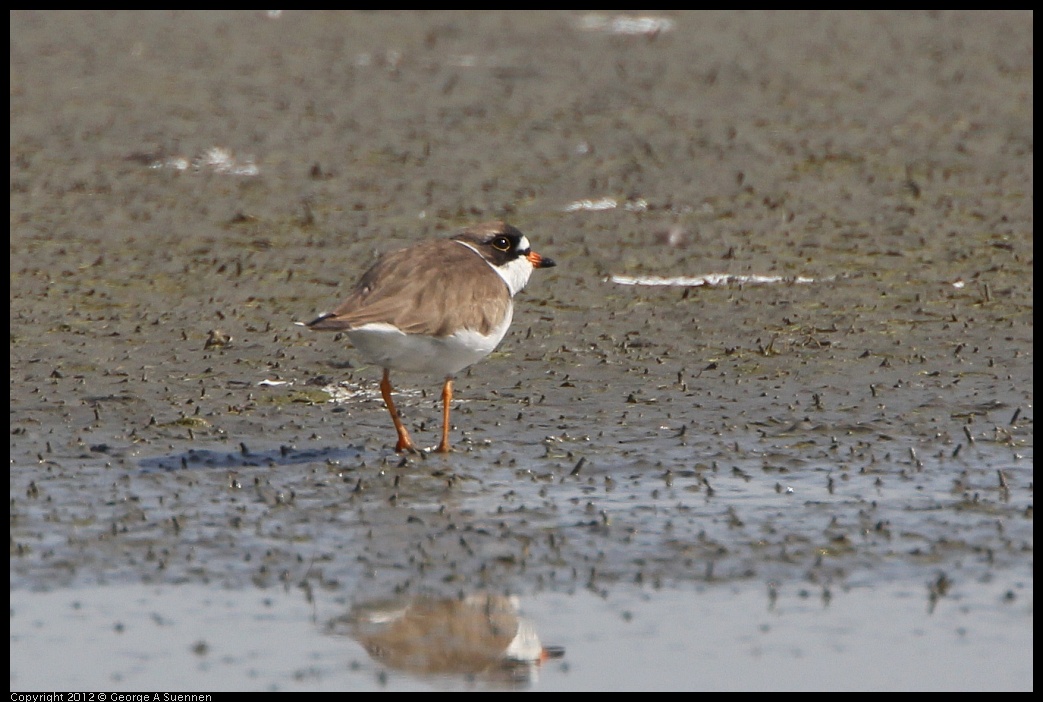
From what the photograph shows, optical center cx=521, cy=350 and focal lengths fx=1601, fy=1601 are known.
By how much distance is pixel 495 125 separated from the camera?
732 inches

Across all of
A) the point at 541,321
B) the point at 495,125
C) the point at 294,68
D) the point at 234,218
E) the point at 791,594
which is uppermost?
the point at 294,68

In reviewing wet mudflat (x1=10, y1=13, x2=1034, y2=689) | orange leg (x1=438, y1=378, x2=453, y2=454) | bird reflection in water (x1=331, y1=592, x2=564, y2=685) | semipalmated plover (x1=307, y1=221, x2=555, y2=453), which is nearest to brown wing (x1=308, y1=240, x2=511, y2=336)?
semipalmated plover (x1=307, y1=221, x2=555, y2=453)

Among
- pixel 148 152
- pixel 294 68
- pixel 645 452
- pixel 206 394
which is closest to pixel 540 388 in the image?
pixel 645 452

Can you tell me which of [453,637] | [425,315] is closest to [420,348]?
[425,315]

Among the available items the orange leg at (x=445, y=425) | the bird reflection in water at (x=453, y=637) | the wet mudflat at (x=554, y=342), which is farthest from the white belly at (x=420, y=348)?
the bird reflection in water at (x=453, y=637)

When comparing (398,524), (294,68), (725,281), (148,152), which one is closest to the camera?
(398,524)

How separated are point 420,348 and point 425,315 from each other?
224mm

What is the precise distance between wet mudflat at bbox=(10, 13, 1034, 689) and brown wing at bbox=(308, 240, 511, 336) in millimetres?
834

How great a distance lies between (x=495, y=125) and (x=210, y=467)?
387 inches

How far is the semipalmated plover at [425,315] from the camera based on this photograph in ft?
31.0

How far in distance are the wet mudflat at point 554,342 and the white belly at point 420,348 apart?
55 cm

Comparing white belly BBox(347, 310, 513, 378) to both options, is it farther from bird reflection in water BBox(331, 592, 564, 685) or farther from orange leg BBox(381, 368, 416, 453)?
bird reflection in water BBox(331, 592, 564, 685)

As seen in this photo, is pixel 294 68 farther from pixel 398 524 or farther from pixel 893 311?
pixel 398 524

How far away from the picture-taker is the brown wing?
31.0ft
